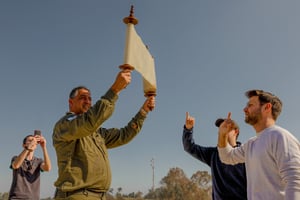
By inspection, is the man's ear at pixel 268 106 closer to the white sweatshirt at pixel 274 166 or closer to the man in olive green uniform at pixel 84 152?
the white sweatshirt at pixel 274 166

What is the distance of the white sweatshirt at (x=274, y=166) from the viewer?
2.96 meters

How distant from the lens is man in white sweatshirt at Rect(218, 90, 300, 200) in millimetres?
→ 2996

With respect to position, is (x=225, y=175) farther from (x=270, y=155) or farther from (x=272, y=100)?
(x=270, y=155)

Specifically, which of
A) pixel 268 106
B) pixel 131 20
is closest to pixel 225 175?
pixel 268 106

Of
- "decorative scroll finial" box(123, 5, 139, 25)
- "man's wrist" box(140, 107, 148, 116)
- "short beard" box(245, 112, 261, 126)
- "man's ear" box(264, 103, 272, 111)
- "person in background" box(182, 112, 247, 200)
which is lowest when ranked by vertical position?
"person in background" box(182, 112, 247, 200)

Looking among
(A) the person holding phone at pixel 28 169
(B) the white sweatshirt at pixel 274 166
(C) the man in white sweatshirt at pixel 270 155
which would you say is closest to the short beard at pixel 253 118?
(C) the man in white sweatshirt at pixel 270 155

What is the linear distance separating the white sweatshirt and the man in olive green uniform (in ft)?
5.21

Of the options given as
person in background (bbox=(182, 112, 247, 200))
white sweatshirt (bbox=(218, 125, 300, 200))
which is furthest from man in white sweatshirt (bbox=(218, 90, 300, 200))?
person in background (bbox=(182, 112, 247, 200))

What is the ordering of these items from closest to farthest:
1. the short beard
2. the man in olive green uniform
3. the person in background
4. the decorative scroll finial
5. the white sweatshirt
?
the white sweatshirt < the man in olive green uniform < the short beard < the decorative scroll finial < the person in background

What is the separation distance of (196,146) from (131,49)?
2903 millimetres

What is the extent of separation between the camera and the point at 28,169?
642cm

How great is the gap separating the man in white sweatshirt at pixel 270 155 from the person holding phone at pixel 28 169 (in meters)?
4.27

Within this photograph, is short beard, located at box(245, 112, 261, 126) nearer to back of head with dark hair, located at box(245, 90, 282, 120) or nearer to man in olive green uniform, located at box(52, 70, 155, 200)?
back of head with dark hair, located at box(245, 90, 282, 120)

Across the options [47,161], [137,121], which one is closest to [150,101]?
[137,121]
